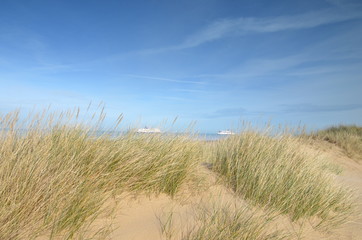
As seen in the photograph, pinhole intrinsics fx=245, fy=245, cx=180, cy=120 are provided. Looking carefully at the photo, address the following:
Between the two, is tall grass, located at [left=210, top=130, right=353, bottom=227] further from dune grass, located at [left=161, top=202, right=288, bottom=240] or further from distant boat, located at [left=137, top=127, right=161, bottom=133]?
distant boat, located at [left=137, top=127, right=161, bottom=133]

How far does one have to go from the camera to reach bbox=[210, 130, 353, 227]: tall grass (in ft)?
11.6

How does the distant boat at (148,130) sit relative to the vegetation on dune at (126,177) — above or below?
above

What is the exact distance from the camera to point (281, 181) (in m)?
3.72

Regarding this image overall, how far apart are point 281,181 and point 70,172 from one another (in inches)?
116

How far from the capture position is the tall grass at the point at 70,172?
2188mm

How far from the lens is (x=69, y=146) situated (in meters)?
3.02

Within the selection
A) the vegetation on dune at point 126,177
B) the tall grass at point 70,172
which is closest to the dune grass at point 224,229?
the vegetation on dune at point 126,177

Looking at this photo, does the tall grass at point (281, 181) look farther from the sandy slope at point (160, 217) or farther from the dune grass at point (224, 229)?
the dune grass at point (224, 229)

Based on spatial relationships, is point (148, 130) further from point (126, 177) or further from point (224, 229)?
point (224, 229)

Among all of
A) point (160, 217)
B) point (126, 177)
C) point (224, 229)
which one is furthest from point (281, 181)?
point (126, 177)

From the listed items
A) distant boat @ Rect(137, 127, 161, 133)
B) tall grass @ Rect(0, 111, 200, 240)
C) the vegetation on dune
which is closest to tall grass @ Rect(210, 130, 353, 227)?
the vegetation on dune

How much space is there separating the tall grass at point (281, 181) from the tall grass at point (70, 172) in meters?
0.75

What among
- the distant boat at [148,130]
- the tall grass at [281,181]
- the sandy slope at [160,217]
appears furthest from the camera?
the distant boat at [148,130]

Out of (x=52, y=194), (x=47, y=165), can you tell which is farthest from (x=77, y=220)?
(x=47, y=165)
